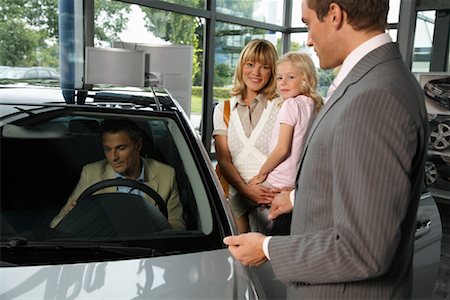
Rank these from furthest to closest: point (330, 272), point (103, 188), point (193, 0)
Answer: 1. point (193, 0)
2. point (103, 188)
3. point (330, 272)

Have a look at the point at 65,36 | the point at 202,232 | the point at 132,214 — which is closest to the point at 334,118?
the point at 202,232

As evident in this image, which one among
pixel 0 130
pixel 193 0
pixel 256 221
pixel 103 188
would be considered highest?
pixel 193 0

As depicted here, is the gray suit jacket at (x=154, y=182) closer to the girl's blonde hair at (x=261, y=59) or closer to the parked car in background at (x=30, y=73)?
the girl's blonde hair at (x=261, y=59)

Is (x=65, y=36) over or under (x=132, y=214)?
over

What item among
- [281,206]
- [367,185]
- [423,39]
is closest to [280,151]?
[281,206]

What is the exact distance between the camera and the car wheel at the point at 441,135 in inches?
203

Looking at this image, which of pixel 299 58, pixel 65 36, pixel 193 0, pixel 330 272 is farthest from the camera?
pixel 193 0

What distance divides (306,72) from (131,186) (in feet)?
3.16

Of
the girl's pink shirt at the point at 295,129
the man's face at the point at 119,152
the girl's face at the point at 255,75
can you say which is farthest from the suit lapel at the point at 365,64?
the girl's face at the point at 255,75

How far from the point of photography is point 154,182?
5.08 feet

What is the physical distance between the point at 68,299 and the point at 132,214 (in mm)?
414

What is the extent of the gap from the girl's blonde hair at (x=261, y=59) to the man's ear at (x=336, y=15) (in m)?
1.19

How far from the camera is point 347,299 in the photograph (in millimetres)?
918

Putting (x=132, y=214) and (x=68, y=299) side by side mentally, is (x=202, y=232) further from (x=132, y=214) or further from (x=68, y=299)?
(x=68, y=299)
